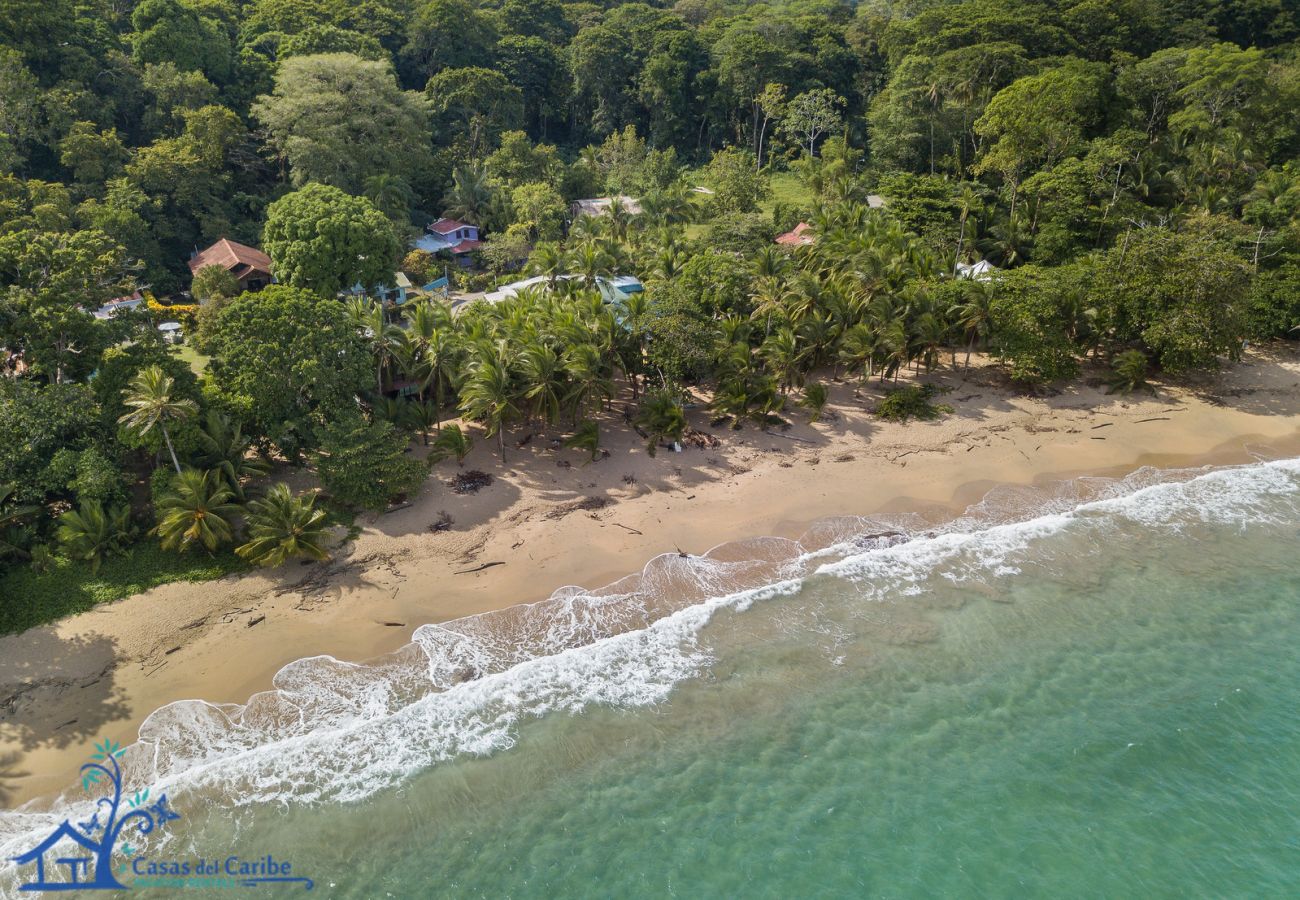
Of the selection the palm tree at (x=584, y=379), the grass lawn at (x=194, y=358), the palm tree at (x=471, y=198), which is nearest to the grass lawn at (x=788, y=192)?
the palm tree at (x=471, y=198)

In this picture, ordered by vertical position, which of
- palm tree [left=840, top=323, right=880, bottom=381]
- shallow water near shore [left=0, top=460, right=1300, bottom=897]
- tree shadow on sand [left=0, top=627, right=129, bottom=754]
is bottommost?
shallow water near shore [left=0, top=460, right=1300, bottom=897]

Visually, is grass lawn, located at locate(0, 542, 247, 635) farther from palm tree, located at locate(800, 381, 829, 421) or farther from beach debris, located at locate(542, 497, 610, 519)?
palm tree, located at locate(800, 381, 829, 421)

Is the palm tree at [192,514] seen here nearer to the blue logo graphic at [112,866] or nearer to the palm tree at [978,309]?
the blue logo graphic at [112,866]

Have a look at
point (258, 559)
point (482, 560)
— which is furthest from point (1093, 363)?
point (258, 559)

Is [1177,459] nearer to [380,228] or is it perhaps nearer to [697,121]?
[380,228]

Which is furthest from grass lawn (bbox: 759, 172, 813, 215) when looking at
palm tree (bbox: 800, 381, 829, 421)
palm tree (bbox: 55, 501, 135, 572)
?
palm tree (bbox: 55, 501, 135, 572)
